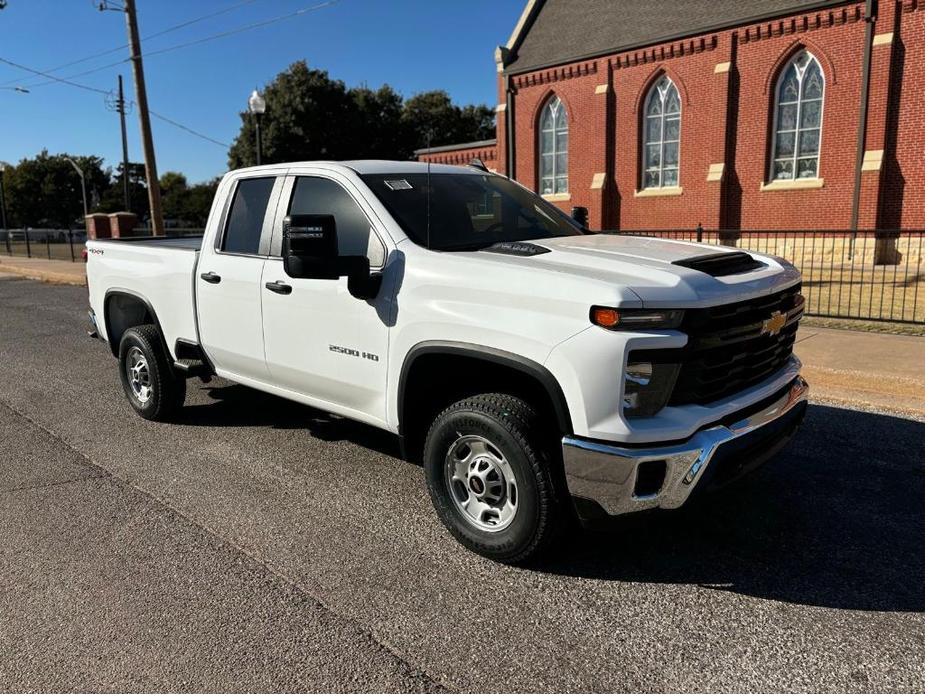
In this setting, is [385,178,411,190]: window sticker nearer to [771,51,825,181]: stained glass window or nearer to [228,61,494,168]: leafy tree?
[771,51,825,181]: stained glass window

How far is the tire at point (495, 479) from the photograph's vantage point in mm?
3332

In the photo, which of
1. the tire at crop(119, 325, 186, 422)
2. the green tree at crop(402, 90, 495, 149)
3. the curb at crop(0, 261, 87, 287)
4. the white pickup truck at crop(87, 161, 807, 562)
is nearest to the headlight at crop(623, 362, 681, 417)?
the white pickup truck at crop(87, 161, 807, 562)

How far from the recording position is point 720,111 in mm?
21781

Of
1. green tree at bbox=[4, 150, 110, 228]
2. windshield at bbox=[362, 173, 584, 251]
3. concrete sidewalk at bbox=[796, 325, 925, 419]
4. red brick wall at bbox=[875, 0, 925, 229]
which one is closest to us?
windshield at bbox=[362, 173, 584, 251]

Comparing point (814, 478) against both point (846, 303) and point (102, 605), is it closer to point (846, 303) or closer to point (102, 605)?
point (102, 605)

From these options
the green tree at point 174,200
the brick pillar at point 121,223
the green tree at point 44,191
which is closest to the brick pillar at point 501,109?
the brick pillar at point 121,223

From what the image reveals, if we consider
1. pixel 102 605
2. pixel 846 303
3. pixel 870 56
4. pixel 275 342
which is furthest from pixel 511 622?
pixel 870 56

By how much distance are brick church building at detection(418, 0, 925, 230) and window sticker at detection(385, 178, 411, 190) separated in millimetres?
18081

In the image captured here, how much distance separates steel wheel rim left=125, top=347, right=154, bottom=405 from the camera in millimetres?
6090

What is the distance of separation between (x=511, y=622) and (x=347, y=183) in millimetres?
2647

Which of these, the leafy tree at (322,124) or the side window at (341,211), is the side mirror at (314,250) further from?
the leafy tree at (322,124)

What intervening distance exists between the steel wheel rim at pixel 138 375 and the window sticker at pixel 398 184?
9.33 ft

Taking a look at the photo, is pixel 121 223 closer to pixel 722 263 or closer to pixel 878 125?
pixel 722 263

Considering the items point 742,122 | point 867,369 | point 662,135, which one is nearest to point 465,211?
point 867,369
